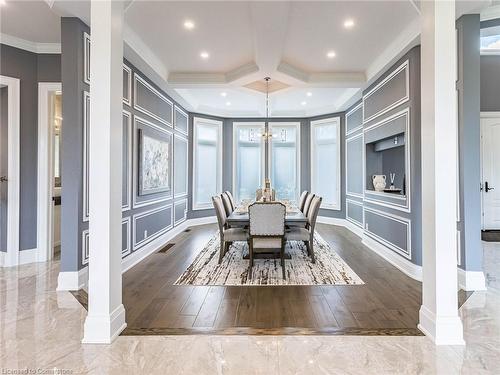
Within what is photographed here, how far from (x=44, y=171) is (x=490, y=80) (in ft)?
25.9

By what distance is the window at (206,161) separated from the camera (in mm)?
7530

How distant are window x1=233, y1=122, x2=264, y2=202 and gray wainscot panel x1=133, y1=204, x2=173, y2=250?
8.84ft

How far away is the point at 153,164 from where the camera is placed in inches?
195

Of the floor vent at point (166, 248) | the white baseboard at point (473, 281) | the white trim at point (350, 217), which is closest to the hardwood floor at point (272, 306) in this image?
the white baseboard at point (473, 281)

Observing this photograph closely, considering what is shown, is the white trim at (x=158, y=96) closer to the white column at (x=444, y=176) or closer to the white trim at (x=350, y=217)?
the white column at (x=444, y=176)

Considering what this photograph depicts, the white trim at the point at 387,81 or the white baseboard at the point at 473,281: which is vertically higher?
the white trim at the point at 387,81

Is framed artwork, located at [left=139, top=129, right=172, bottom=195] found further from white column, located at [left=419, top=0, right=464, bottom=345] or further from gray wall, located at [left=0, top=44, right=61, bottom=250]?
white column, located at [left=419, top=0, right=464, bottom=345]

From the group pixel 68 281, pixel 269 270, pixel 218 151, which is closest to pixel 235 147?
pixel 218 151

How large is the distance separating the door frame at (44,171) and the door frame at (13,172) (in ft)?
0.79

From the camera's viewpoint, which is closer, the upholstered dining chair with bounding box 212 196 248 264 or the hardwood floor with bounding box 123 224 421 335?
the hardwood floor with bounding box 123 224 421 335

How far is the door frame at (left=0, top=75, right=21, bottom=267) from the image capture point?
13.1 feet

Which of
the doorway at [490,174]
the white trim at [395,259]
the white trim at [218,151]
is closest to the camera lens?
the white trim at [395,259]

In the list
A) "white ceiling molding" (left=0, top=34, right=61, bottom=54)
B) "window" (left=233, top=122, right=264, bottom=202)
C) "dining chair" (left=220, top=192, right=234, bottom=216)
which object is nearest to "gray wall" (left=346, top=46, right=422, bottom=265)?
"dining chair" (left=220, top=192, right=234, bottom=216)

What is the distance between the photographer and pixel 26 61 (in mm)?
4023
